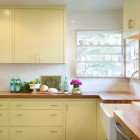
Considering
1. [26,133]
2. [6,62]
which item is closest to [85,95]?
[26,133]

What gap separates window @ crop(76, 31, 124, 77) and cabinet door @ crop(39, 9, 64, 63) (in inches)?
17.7

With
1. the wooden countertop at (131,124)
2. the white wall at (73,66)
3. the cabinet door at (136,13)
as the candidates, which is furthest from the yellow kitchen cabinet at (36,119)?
the wooden countertop at (131,124)

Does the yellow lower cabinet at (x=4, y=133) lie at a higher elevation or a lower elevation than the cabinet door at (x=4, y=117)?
lower

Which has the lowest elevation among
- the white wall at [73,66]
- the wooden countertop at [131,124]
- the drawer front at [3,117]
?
the drawer front at [3,117]

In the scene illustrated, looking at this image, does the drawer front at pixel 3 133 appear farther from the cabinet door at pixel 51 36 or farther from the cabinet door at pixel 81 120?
the cabinet door at pixel 51 36

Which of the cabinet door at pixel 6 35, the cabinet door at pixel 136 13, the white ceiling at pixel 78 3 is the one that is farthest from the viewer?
the cabinet door at pixel 6 35

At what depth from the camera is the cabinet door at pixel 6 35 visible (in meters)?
3.56

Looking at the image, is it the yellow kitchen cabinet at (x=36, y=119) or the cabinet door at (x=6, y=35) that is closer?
the yellow kitchen cabinet at (x=36, y=119)

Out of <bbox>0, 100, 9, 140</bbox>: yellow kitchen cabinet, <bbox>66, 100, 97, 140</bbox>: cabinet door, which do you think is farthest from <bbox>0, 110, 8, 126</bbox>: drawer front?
<bbox>66, 100, 97, 140</bbox>: cabinet door

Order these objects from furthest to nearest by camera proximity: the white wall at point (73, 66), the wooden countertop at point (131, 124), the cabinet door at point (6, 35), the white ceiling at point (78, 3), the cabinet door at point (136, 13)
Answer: the white wall at point (73, 66)
the cabinet door at point (6, 35)
the white ceiling at point (78, 3)
the cabinet door at point (136, 13)
the wooden countertop at point (131, 124)

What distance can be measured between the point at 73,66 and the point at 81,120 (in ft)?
3.30

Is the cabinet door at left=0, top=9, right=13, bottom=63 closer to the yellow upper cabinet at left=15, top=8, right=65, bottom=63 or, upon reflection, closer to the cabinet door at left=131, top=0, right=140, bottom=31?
the yellow upper cabinet at left=15, top=8, right=65, bottom=63

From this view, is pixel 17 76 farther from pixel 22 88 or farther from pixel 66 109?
pixel 66 109

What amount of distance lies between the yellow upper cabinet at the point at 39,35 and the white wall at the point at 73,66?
325 millimetres
